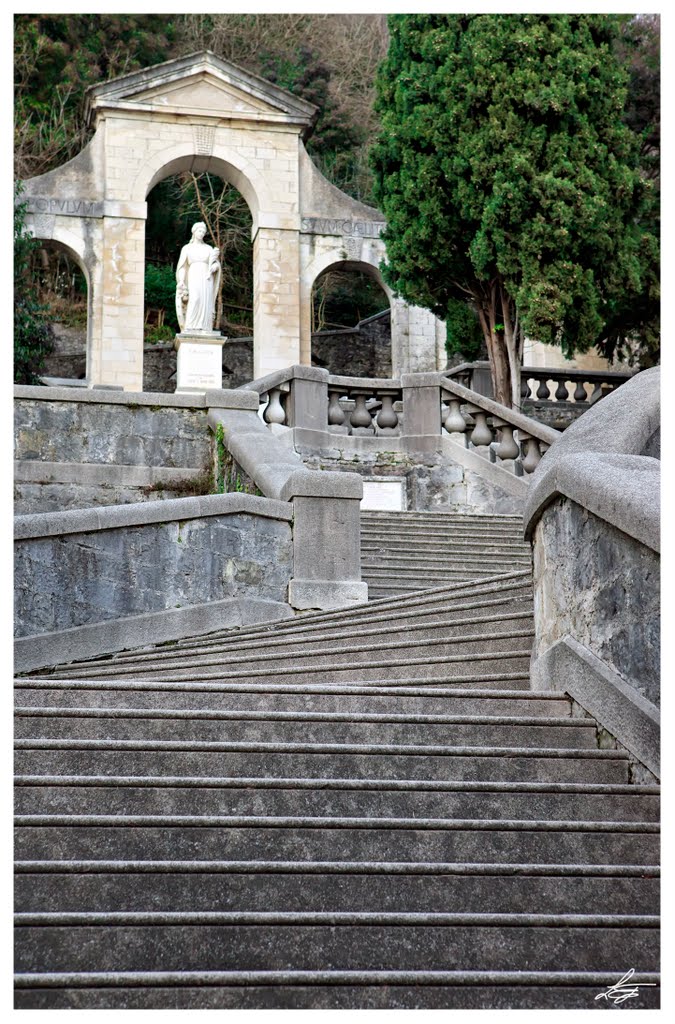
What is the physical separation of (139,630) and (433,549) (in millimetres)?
2977

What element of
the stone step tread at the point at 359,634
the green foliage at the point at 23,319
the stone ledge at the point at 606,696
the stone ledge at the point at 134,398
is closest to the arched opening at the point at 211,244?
the green foliage at the point at 23,319

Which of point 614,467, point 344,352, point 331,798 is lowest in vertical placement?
point 331,798

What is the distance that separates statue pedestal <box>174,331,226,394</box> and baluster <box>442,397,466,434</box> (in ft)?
10.1

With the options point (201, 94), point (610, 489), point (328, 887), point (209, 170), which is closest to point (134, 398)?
point (610, 489)

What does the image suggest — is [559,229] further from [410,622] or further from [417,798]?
[417,798]

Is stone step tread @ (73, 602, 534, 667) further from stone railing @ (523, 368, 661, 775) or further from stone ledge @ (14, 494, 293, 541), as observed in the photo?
stone railing @ (523, 368, 661, 775)

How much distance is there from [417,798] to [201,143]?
777 inches

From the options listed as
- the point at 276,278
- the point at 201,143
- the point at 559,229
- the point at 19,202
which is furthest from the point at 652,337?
the point at 19,202

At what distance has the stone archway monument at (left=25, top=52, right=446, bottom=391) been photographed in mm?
21859

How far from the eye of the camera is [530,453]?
13977 millimetres

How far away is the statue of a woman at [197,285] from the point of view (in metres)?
16.1

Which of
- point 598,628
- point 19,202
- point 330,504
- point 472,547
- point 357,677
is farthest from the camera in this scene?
point 19,202

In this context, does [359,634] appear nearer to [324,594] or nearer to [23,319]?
[324,594]
